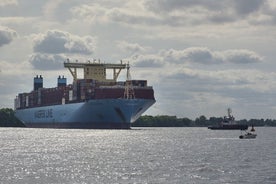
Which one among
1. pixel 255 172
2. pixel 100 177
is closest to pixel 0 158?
pixel 100 177

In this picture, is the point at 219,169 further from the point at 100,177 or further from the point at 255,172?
the point at 100,177

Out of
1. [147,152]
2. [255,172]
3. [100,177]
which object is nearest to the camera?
[100,177]

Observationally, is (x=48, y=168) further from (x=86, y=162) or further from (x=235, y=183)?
(x=235, y=183)

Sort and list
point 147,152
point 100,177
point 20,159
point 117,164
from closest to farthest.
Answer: point 100,177
point 117,164
point 20,159
point 147,152

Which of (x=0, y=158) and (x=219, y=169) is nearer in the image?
(x=219, y=169)

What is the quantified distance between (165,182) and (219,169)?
13899 millimetres

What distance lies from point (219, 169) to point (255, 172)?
428cm

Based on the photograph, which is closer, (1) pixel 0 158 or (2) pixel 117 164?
(2) pixel 117 164

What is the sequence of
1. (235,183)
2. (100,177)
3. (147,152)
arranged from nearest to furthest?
(235,183) → (100,177) → (147,152)

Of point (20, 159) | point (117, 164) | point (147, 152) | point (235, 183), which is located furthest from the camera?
point (147, 152)

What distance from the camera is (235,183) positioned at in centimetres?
6288

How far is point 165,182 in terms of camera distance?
6347cm

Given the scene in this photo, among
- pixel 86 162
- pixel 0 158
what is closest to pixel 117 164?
pixel 86 162

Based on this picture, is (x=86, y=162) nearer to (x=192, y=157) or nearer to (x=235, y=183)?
(x=192, y=157)
